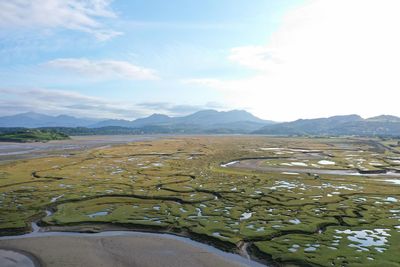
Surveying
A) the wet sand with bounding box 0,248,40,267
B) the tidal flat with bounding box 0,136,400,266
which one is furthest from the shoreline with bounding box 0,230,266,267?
the tidal flat with bounding box 0,136,400,266

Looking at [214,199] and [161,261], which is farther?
[214,199]

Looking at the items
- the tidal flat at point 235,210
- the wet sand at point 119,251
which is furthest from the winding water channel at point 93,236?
the tidal flat at point 235,210

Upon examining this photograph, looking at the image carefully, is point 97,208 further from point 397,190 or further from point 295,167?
point 295,167

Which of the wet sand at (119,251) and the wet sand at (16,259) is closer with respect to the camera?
the wet sand at (16,259)

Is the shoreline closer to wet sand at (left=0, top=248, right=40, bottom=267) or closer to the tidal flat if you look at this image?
wet sand at (left=0, top=248, right=40, bottom=267)

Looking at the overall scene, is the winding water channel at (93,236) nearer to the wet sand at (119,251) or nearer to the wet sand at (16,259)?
the wet sand at (16,259)

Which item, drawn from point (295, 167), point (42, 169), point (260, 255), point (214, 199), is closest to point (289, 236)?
point (260, 255)

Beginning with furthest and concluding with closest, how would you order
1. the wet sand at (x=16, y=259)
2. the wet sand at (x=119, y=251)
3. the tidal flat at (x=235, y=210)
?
the tidal flat at (x=235, y=210) < the wet sand at (x=119, y=251) < the wet sand at (x=16, y=259)

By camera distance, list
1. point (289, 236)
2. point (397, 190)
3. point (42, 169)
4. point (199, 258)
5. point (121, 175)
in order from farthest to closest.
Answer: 1. point (42, 169)
2. point (121, 175)
3. point (397, 190)
4. point (289, 236)
5. point (199, 258)

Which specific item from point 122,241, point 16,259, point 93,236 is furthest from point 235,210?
point 16,259
